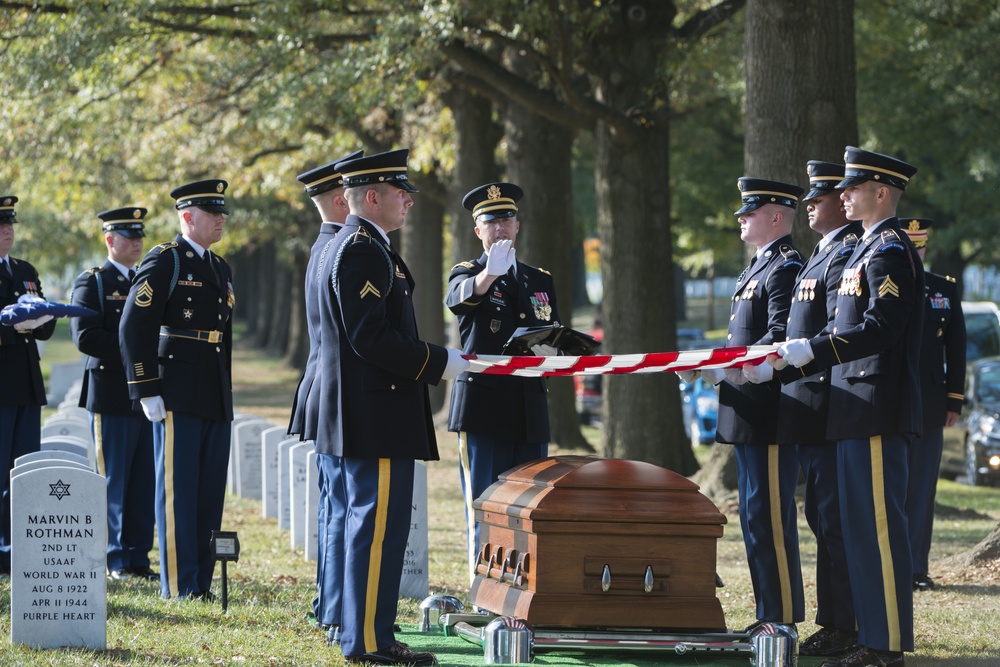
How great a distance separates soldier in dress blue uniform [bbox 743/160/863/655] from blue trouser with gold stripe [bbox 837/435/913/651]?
0.45 m

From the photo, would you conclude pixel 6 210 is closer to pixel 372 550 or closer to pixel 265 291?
pixel 372 550

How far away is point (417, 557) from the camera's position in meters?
8.67

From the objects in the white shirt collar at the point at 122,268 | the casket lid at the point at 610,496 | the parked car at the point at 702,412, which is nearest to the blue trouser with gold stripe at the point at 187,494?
the white shirt collar at the point at 122,268

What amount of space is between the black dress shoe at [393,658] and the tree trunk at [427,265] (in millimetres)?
17866

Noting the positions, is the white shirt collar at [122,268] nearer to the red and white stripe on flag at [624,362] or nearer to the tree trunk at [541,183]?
the red and white stripe on flag at [624,362]

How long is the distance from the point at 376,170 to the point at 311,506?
3.94m

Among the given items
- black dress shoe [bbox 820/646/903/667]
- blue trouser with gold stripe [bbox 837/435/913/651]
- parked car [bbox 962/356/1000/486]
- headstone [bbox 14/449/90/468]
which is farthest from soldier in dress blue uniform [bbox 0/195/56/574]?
parked car [bbox 962/356/1000/486]

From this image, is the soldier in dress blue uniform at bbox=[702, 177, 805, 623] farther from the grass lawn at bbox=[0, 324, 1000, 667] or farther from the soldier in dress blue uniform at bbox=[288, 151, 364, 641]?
the soldier in dress blue uniform at bbox=[288, 151, 364, 641]

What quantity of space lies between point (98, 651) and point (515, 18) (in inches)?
393

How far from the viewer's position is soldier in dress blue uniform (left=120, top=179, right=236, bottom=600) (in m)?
7.99

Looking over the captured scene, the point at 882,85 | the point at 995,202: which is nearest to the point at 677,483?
the point at 882,85

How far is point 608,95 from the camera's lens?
48.8 ft

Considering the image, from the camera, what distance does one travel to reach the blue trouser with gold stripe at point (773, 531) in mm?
7066

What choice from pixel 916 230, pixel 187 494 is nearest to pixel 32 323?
pixel 187 494
